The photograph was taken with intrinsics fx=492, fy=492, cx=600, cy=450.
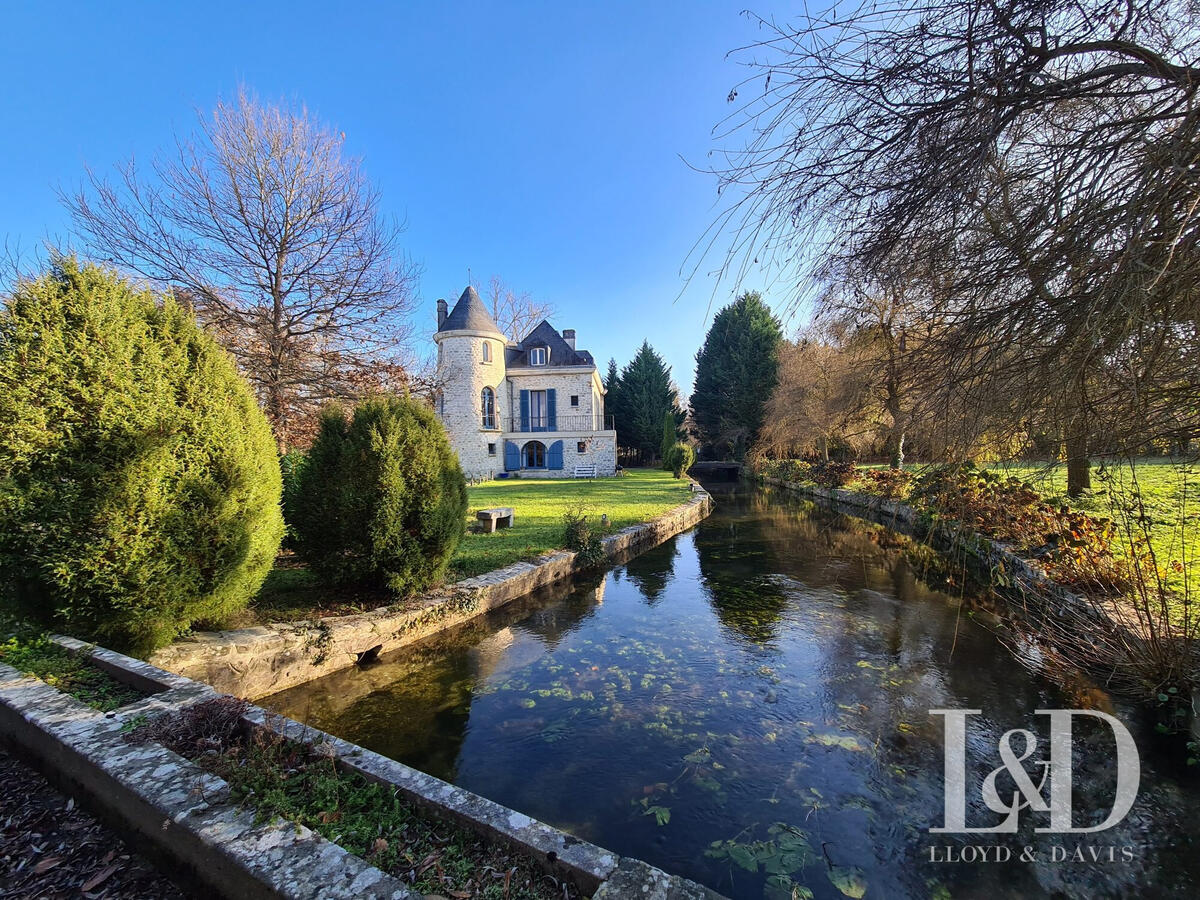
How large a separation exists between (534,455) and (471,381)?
5921 mm

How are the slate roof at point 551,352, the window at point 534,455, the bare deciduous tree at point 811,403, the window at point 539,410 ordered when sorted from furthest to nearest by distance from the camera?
the slate roof at point 551,352, the window at point 534,455, the window at point 539,410, the bare deciduous tree at point 811,403

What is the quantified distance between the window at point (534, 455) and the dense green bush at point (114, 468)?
952 inches

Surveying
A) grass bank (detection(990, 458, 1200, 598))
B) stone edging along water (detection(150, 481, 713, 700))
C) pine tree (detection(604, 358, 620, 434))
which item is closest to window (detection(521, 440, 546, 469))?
pine tree (detection(604, 358, 620, 434))

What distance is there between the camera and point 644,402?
1578 inches

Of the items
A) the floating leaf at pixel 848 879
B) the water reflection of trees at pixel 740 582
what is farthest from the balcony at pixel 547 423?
the floating leaf at pixel 848 879

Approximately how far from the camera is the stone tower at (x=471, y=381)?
25.2m

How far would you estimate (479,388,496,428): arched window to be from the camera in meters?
25.9

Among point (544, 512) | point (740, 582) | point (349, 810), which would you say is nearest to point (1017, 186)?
point (349, 810)

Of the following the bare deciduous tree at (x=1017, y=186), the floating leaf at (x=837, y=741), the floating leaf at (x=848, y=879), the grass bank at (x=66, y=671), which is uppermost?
the bare deciduous tree at (x=1017, y=186)

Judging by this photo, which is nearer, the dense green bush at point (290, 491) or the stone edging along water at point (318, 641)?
the stone edging along water at point (318, 641)

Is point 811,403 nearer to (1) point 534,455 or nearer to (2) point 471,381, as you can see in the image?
(1) point 534,455

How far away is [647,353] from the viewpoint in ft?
135

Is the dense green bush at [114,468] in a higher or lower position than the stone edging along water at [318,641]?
higher

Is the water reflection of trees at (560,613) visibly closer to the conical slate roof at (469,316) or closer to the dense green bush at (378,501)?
the dense green bush at (378,501)
